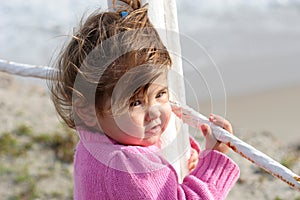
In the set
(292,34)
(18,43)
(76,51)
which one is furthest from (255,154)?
(18,43)

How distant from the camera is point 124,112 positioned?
4.78ft

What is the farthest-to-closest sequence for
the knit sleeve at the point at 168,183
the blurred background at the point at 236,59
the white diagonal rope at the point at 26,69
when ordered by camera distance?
1. the blurred background at the point at 236,59
2. the white diagonal rope at the point at 26,69
3. the knit sleeve at the point at 168,183

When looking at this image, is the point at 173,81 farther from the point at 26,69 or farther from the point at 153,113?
the point at 26,69

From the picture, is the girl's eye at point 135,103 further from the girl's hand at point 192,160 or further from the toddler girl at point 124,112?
the girl's hand at point 192,160

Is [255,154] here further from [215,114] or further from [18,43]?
[18,43]

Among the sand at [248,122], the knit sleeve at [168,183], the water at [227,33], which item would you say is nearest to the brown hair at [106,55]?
the knit sleeve at [168,183]

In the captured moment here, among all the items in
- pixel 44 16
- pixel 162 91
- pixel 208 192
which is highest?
pixel 162 91

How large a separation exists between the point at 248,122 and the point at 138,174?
245 cm

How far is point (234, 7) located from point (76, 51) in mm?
4384

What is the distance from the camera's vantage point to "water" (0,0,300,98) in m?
4.31

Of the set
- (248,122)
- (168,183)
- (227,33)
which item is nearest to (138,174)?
(168,183)

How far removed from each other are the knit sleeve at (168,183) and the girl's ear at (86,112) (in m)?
0.10

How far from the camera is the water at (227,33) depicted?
4312 mm

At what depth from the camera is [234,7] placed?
5.76 m
